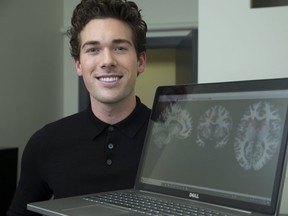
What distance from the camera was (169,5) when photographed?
8.75 ft

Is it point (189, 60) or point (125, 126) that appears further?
point (189, 60)

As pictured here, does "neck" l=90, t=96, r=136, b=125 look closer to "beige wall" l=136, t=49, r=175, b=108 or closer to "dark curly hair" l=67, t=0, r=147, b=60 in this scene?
"dark curly hair" l=67, t=0, r=147, b=60

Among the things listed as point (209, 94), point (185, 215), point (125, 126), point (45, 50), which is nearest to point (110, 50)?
point (125, 126)

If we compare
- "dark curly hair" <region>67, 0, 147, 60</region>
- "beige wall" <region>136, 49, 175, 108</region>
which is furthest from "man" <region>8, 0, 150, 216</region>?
"beige wall" <region>136, 49, 175, 108</region>

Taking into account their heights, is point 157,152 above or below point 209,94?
below

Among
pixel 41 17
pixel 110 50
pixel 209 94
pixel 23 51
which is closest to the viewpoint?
pixel 209 94

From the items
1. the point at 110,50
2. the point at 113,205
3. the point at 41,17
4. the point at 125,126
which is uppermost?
the point at 41,17

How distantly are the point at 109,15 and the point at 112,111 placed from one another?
254mm

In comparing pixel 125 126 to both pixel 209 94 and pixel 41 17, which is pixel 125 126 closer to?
pixel 209 94

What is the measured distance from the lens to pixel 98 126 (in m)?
1.08

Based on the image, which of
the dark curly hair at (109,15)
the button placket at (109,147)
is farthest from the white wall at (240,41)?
the button placket at (109,147)

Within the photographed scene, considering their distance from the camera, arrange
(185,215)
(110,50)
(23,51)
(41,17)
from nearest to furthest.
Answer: (185,215) < (110,50) < (23,51) < (41,17)

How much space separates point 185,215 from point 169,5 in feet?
7.17

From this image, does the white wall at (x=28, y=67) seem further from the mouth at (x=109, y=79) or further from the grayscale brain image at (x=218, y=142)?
the grayscale brain image at (x=218, y=142)
